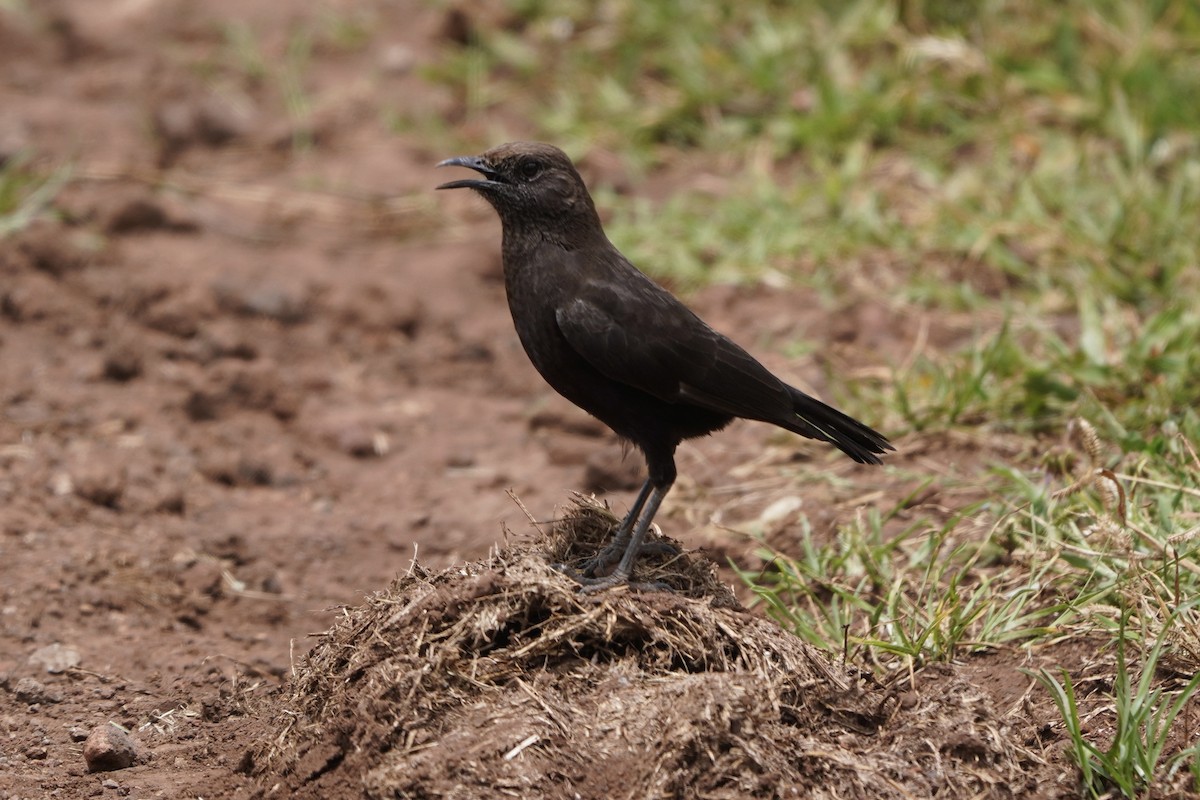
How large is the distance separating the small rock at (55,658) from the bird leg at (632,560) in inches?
63.8

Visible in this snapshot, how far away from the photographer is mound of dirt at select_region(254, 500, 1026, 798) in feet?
10.3

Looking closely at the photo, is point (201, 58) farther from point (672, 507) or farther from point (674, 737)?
point (674, 737)

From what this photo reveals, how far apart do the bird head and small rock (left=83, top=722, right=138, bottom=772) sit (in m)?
1.96

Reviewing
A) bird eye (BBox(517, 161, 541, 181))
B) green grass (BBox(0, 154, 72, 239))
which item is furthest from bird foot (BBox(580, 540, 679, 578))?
green grass (BBox(0, 154, 72, 239))

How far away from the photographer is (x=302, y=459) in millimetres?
6051

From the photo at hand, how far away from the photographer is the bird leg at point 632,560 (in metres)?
3.67

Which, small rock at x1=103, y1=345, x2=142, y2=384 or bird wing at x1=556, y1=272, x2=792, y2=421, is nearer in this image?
bird wing at x1=556, y1=272, x2=792, y2=421

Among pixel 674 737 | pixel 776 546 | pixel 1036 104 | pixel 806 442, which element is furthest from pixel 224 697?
pixel 1036 104

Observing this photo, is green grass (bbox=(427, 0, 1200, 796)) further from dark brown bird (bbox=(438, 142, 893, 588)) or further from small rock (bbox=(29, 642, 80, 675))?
small rock (bbox=(29, 642, 80, 675))

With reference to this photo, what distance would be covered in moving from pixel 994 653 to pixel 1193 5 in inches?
218

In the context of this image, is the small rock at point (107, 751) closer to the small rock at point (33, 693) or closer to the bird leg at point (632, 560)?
the small rock at point (33, 693)

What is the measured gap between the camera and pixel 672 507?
17.7 feet

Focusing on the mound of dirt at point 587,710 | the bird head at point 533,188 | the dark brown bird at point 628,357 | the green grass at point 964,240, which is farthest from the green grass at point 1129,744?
the bird head at point 533,188

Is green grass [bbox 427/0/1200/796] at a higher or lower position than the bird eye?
lower
